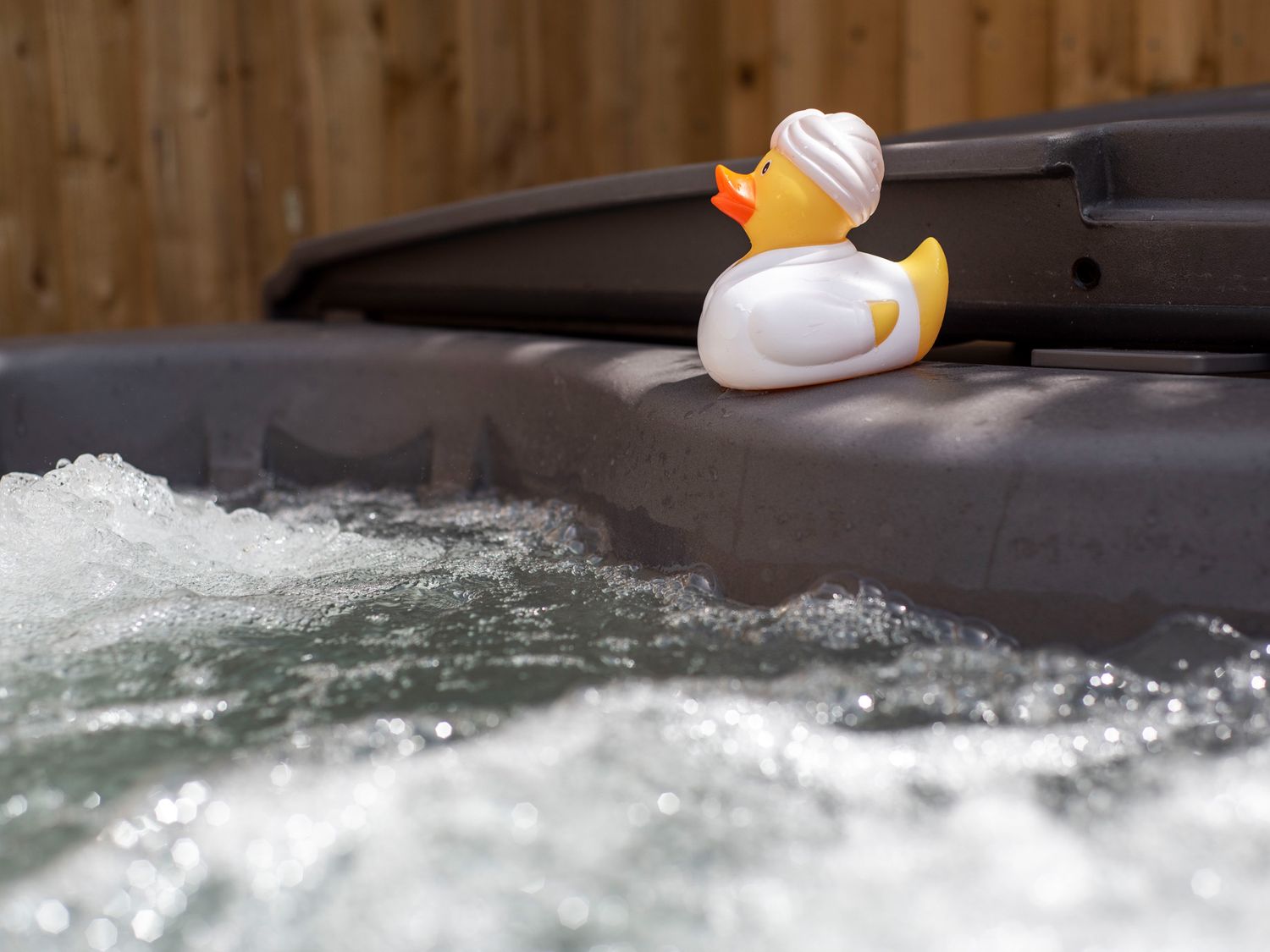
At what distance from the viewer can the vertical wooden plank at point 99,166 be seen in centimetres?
281

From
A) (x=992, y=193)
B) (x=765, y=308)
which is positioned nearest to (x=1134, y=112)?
(x=992, y=193)

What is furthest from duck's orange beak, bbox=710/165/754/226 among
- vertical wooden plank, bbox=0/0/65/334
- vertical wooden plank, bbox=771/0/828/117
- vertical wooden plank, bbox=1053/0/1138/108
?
vertical wooden plank, bbox=0/0/65/334

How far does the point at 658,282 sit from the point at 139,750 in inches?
41.6

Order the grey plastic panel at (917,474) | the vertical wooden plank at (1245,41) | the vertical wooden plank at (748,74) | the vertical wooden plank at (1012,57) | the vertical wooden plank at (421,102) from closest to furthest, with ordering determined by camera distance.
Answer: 1. the grey plastic panel at (917,474)
2. the vertical wooden plank at (1245,41)
3. the vertical wooden plank at (1012,57)
4. the vertical wooden plank at (421,102)
5. the vertical wooden plank at (748,74)

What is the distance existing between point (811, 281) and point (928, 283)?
14 centimetres

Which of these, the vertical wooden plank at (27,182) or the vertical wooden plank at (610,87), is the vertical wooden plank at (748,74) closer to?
the vertical wooden plank at (610,87)

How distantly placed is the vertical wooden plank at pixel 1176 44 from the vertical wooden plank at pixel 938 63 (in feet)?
1.27

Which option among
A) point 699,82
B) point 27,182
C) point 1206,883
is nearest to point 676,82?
point 699,82

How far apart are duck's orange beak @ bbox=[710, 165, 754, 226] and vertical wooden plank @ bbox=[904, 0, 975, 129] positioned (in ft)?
6.16

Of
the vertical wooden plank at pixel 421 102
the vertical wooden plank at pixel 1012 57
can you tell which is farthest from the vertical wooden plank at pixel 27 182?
the vertical wooden plank at pixel 1012 57

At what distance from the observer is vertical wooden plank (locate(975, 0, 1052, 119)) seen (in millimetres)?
2777

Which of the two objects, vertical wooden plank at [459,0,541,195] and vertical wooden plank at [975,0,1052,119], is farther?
vertical wooden plank at [459,0,541,195]

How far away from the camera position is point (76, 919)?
2.16 ft

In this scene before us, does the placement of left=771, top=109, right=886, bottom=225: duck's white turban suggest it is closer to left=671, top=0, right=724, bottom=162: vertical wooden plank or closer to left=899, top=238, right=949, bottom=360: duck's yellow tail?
left=899, top=238, right=949, bottom=360: duck's yellow tail
